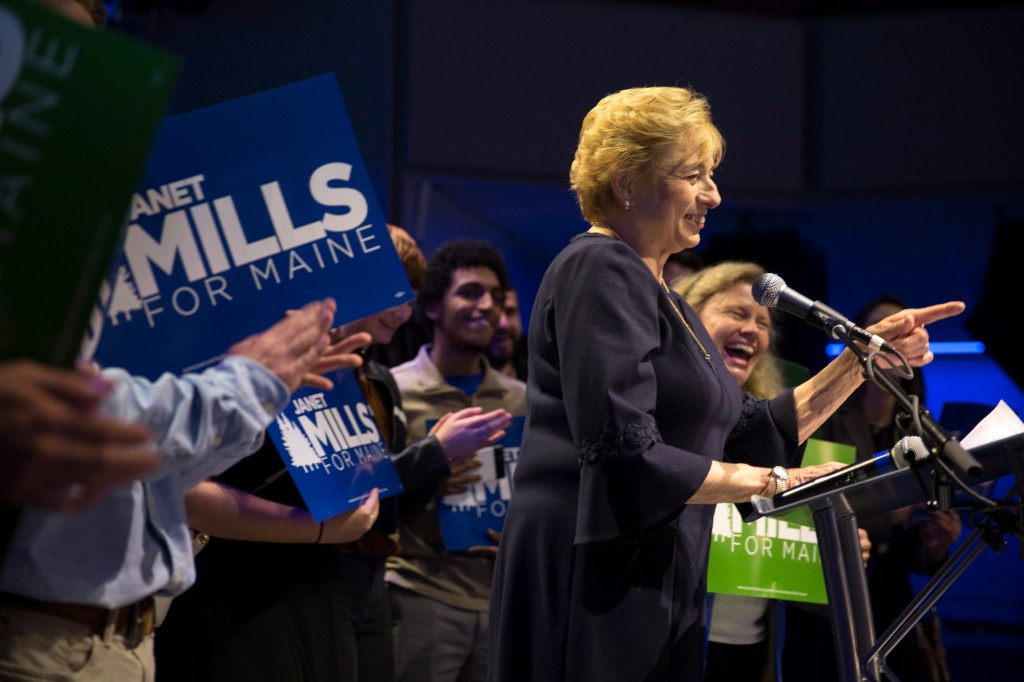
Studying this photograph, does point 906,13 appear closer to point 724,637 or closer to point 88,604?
point 724,637

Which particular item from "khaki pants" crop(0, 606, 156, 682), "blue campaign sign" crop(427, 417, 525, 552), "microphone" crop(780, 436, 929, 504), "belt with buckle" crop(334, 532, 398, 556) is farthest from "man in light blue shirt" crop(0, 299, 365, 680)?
"blue campaign sign" crop(427, 417, 525, 552)

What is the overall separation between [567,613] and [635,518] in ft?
0.73

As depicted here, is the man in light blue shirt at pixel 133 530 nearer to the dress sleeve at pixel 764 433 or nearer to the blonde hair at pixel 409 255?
the dress sleeve at pixel 764 433

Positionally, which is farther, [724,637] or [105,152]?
[724,637]

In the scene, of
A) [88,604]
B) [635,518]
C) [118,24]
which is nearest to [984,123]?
[118,24]

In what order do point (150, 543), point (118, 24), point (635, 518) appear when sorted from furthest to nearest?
1. point (118, 24)
2. point (635, 518)
3. point (150, 543)

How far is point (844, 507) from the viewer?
1.84m

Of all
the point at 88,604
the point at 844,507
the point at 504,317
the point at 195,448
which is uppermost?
the point at 195,448

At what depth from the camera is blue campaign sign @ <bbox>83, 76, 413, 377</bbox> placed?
157 centimetres

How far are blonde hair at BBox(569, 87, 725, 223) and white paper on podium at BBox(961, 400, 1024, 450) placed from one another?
67cm

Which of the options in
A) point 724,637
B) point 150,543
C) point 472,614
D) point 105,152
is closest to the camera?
point 105,152

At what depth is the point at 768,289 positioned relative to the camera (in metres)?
2.06

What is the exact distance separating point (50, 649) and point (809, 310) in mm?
1303

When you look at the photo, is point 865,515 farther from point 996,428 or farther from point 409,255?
point 409,255
